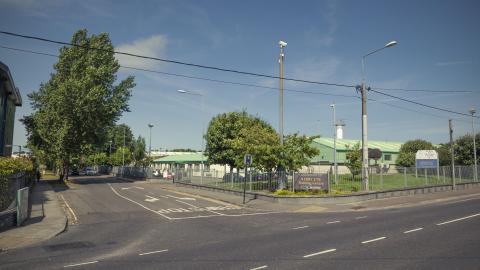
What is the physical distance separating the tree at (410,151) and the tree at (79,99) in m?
43.8

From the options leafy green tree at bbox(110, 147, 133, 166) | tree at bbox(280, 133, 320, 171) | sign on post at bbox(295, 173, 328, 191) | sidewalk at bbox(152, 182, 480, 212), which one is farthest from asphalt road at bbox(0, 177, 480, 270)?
leafy green tree at bbox(110, 147, 133, 166)

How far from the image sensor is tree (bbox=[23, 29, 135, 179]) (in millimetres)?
44000

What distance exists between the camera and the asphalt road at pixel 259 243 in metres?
9.53

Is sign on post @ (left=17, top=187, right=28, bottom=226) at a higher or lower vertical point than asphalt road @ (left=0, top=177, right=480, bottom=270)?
higher

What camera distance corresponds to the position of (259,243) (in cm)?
1218

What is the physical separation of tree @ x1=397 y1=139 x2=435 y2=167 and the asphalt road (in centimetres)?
4471

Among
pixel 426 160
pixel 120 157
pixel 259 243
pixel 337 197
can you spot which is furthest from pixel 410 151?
pixel 120 157

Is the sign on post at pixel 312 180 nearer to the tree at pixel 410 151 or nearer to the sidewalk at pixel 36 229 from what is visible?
the sidewalk at pixel 36 229

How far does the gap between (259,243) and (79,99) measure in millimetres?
37562

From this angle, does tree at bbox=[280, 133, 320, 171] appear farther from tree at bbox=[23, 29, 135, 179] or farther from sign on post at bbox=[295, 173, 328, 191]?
tree at bbox=[23, 29, 135, 179]

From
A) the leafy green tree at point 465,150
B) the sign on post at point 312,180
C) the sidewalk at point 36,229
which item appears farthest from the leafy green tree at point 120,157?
the sidewalk at point 36,229

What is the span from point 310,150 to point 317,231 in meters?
14.8

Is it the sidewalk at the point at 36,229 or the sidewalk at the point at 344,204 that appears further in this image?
the sidewalk at the point at 344,204

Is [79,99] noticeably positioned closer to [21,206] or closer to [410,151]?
[21,206]
